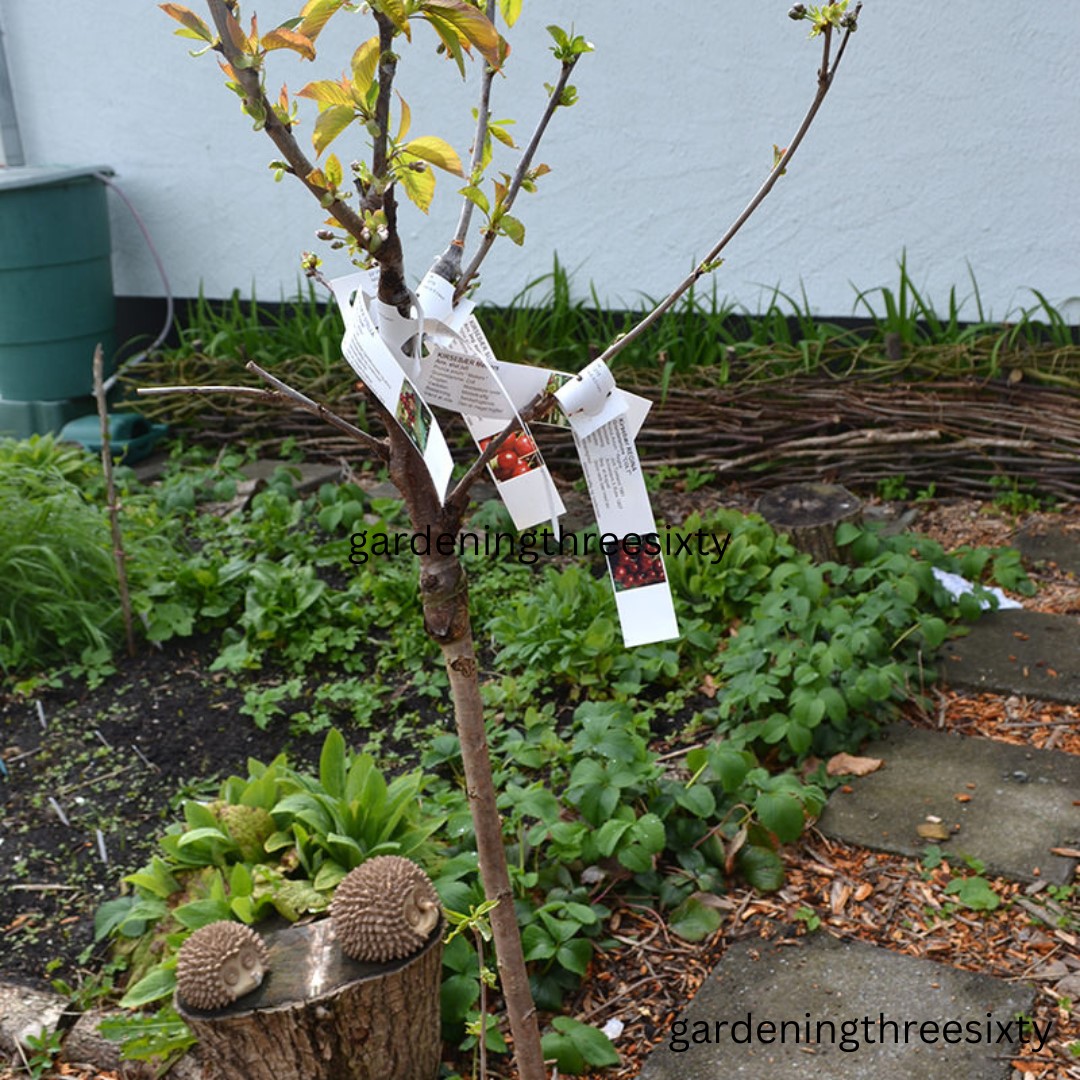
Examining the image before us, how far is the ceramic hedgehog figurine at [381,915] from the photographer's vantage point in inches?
80.0

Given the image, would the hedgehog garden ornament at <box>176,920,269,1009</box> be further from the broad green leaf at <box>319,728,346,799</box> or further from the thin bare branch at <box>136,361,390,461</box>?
the thin bare branch at <box>136,361,390,461</box>

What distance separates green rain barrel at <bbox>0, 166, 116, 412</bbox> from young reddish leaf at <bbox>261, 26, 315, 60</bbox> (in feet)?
16.0

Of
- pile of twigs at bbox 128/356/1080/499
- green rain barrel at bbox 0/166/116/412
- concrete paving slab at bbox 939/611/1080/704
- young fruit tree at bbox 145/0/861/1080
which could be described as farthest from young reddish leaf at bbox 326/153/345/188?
green rain barrel at bbox 0/166/116/412

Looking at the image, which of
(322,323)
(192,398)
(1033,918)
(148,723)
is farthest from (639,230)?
(1033,918)

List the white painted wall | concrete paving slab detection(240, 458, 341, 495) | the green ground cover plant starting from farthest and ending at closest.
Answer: concrete paving slab detection(240, 458, 341, 495) < the white painted wall < the green ground cover plant

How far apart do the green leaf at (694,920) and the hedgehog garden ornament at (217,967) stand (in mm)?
903

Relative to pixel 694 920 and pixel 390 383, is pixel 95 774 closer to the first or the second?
pixel 694 920

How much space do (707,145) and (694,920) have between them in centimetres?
357

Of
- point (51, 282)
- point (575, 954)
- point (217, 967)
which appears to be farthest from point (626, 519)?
point (51, 282)

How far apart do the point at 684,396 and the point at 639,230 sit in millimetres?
849

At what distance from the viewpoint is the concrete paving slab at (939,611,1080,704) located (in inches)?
133

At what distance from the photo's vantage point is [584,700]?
340cm

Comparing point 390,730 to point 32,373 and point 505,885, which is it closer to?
point 505,885

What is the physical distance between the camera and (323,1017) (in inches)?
79.3
